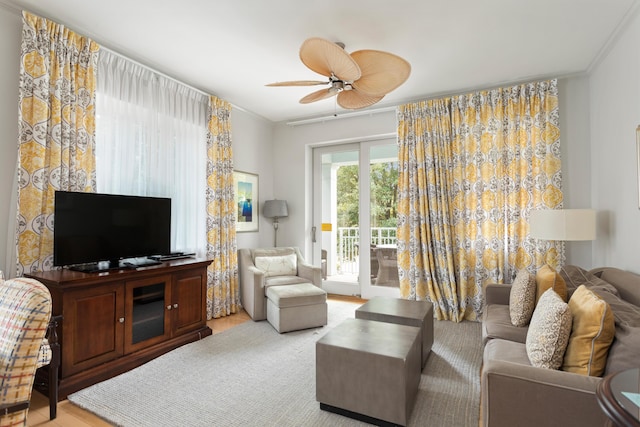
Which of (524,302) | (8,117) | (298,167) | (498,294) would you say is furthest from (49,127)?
(498,294)

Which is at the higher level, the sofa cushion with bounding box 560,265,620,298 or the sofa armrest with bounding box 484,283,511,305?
the sofa cushion with bounding box 560,265,620,298

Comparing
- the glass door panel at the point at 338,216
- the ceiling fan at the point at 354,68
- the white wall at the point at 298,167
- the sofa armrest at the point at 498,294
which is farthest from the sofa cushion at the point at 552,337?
the white wall at the point at 298,167

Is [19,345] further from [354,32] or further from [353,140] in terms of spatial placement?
[353,140]

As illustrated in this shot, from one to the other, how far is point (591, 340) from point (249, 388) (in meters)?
2.08

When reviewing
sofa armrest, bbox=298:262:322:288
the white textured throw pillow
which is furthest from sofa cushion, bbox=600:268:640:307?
the white textured throw pillow

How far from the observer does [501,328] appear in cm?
231

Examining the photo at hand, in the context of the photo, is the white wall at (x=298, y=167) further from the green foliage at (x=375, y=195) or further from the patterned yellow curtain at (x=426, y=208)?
the patterned yellow curtain at (x=426, y=208)

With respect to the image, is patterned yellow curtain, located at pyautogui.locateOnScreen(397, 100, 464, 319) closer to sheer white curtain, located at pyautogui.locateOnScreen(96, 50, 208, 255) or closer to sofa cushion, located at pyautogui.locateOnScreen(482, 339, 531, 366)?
sofa cushion, located at pyautogui.locateOnScreen(482, 339, 531, 366)

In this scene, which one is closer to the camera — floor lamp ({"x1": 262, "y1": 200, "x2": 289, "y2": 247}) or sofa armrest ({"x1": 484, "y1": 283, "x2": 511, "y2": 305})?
sofa armrest ({"x1": 484, "y1": 283, "x2": 511, "y2": 305})

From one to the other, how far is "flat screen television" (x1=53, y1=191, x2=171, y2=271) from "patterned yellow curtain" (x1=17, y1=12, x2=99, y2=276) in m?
0.20

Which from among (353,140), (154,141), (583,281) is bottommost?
(583,281)

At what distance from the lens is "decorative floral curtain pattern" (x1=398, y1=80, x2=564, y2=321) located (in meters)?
3.52

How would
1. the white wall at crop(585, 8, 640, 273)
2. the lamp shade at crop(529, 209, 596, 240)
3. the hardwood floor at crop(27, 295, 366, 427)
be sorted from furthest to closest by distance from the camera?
the lamp shade at crop(529, 209, 596, 240), the white wall at crop(585, 8, 640, 273), the hardwood floor at crop(27, 295, 366, 427)

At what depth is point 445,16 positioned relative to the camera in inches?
97.3
